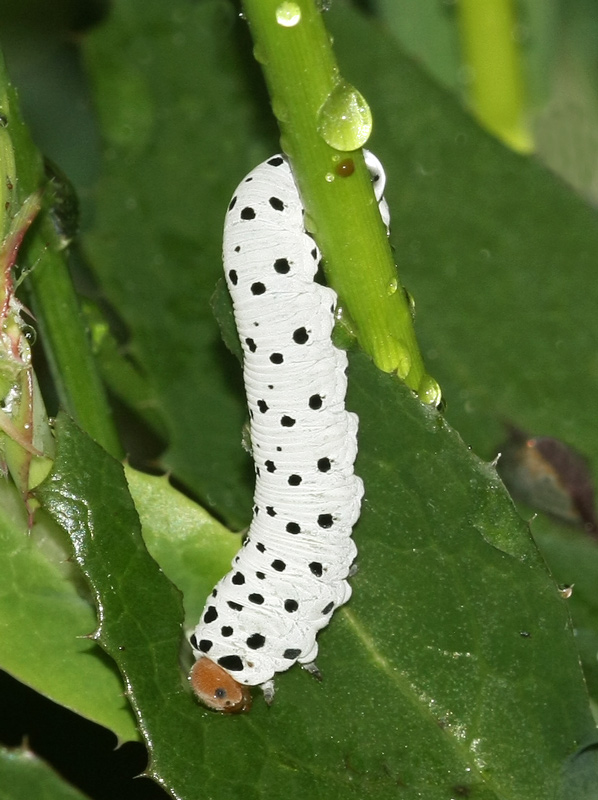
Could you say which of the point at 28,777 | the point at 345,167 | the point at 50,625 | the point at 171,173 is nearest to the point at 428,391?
the point at 345,167

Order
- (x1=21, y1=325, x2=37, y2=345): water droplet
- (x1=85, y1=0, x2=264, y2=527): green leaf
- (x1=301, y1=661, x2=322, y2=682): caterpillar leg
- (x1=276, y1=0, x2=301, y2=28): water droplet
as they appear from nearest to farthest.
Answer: (x1=276, y1=0, x2=301, y2=28): water droplet
(x1=21, y1=325, x2=37, y2=345): water droplet
(x1=301, y1=661, x2=322, y2=682): caterpillar leg
(x1=85, y1=0, x2=264, y2=527): green leaf

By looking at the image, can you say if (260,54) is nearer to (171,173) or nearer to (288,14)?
(288,14)

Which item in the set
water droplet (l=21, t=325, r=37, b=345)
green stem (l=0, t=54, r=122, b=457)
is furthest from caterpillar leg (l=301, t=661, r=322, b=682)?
water droplet (l=21, t=325, r=37, b=345)

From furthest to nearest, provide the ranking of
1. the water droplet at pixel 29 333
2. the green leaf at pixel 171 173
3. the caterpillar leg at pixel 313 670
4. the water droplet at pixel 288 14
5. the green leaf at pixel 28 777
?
the green leaf at pixel 171 173, the green leaf at pixel 28 777, the caterpillar leg at pixel 313 670, the water droplet at pixel 29 333, the water droplet at pixel 288 14

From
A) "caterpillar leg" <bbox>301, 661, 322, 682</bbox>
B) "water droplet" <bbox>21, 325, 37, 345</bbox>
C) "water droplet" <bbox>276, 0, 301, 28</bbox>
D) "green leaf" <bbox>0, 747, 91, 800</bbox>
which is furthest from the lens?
"green leaf" <bbox>0, 747, 91, 800</bbox>

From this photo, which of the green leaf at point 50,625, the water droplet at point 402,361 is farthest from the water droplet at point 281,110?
the green leaf at point 50,625

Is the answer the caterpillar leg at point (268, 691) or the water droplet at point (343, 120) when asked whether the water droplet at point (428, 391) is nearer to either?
the water droplet at point (343, 120)

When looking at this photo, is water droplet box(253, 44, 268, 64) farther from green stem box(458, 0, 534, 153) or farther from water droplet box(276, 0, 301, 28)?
green stem box(458, 0, 534, 153)

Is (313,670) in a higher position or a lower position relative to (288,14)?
lower
